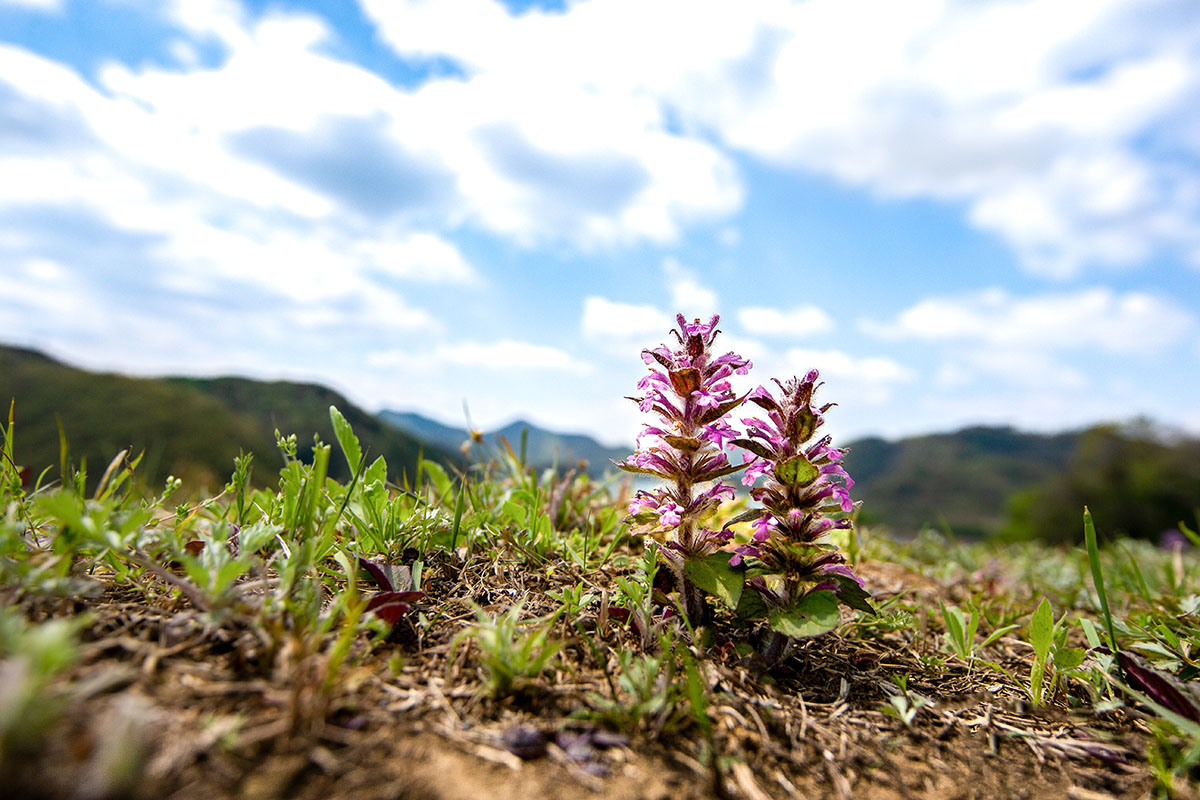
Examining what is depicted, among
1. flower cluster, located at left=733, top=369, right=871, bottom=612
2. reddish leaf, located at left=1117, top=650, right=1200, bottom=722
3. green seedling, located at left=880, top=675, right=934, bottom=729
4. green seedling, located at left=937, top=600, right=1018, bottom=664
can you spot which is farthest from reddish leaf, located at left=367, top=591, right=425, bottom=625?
reddish leaf, located at left=1117, top=650, right=1200, bottom=722

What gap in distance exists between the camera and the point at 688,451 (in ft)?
8.48

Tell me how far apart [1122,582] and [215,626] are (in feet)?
19.2

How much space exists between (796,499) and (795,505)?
1.0 inches

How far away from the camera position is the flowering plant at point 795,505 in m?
2.50

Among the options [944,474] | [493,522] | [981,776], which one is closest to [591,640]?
[493,522]

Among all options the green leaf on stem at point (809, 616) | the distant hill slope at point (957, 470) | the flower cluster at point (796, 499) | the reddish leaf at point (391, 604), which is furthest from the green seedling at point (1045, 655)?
the distant hill slope at point (957, 470)

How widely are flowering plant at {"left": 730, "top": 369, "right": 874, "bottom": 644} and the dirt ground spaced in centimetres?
37

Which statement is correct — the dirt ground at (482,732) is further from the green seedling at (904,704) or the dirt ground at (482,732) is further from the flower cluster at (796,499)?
the flower cluster at (796,499)

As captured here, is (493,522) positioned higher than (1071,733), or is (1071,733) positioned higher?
(493,522)

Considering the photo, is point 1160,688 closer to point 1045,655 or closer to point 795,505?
point 1045,655

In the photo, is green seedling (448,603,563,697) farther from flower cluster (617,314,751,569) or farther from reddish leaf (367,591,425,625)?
flower cluster (617,314,751,569)

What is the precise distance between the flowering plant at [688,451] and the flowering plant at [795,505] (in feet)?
0.41

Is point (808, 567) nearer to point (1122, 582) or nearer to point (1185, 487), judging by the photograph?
point (1122, 582)

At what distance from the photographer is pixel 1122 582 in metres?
4.70
